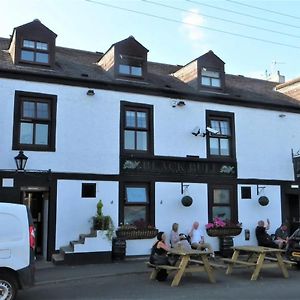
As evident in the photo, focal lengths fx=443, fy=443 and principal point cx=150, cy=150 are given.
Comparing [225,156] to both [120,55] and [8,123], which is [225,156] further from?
[8,123]

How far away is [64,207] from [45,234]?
1075mm

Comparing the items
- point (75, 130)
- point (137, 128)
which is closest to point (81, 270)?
point (75, 130)

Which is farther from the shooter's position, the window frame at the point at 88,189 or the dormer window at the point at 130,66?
the dormer window at the point at 130,66

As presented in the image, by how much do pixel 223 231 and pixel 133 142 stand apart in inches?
181

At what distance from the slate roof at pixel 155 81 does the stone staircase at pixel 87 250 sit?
504 cm

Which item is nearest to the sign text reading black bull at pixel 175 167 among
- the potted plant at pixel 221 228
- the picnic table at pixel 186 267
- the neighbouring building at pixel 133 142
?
the neighbouring building at pixel 133 142

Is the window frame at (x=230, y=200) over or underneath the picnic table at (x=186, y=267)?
over

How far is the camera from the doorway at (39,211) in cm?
1428

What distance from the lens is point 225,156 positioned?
16922 millimetres

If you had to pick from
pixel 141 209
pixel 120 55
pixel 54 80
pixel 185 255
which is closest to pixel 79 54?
pixel 120 55

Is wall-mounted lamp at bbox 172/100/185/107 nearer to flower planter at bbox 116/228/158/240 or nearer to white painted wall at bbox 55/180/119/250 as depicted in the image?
white painted wall at bbox 55/180/119/250

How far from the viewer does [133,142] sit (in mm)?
→ 15500

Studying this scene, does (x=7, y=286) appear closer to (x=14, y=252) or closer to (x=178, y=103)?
(x=14, y=252)

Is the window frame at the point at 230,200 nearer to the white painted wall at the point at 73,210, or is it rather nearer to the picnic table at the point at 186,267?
the white painted wall at the point at 73,210
